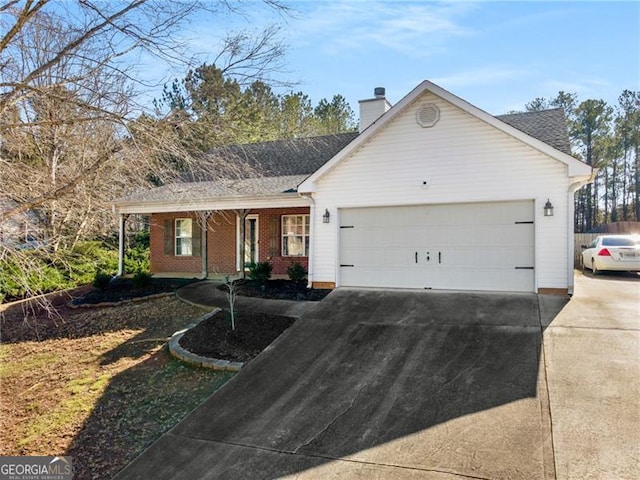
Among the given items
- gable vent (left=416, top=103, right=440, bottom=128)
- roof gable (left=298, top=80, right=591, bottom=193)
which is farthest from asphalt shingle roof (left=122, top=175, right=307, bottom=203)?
gable vent (left=416, top=103, right=440, bottom=128)

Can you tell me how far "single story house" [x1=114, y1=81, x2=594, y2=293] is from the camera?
29.3ft

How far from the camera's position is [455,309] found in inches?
A: 326

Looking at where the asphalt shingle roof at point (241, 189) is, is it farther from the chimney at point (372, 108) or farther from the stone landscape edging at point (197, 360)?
the stone landscape edging at point (197, 360)

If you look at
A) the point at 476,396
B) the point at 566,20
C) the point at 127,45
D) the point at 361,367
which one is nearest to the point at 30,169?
the point at 127,45

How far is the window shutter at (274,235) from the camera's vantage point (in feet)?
47.7

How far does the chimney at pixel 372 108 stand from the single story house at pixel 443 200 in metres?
3.70

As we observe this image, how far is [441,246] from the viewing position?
9.87 m

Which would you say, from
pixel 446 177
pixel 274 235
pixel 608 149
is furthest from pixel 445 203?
pixel 608 149

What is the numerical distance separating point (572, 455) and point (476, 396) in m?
1.30

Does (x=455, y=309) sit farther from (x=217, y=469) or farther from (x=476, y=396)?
(x=217, y=469)

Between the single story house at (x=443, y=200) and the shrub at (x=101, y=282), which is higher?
the single story house at (x=443, y=200)

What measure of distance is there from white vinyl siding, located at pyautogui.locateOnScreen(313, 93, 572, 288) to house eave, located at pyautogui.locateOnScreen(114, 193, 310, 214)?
151cm

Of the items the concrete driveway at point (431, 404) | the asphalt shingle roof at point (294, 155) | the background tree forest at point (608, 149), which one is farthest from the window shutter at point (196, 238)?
the background tree forest at point (608, 149)

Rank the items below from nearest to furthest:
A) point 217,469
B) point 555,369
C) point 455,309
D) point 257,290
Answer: point 217,469 → point 555,369 → point 455,309 → point 257,290
